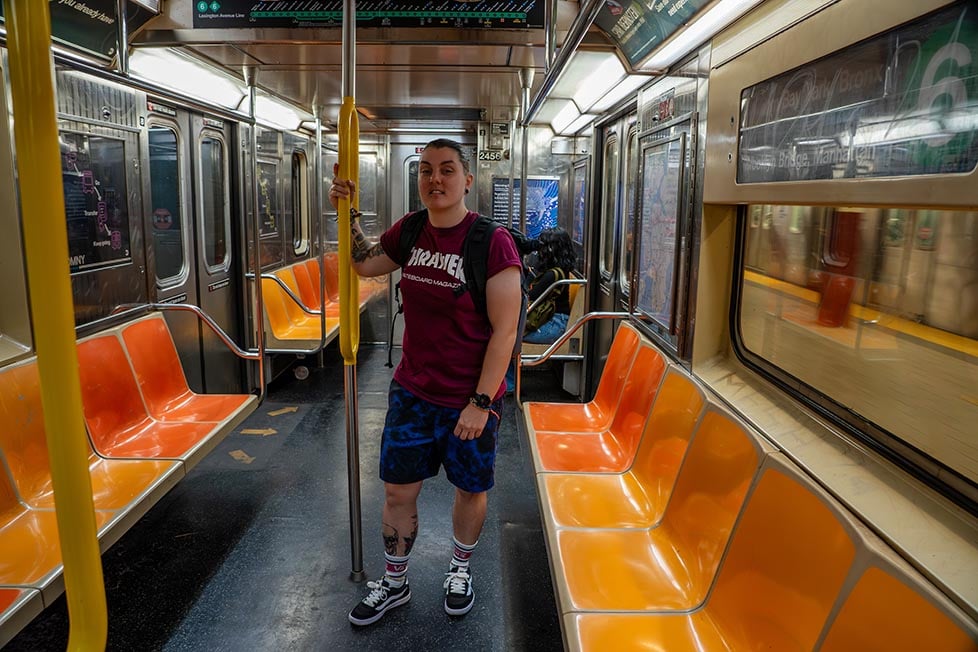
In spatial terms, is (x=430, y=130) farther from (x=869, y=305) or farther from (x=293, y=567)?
(x=869, y=305)

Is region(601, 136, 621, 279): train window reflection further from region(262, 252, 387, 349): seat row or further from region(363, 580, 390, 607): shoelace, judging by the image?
region(363, 580, 390, 607): shoelace

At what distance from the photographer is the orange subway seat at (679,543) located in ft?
6.78

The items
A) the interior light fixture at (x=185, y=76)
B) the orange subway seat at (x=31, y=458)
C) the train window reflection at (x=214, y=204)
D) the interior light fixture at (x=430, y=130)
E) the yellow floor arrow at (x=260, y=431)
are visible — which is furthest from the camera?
the interior light fixture at (x=430, y=130)

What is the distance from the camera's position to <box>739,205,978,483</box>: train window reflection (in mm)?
2322

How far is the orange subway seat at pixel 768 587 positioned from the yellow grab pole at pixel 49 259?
55.1 inches

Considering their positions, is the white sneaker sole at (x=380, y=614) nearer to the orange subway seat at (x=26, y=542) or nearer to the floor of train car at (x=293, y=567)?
the floor of train car at (x=293, y=567)

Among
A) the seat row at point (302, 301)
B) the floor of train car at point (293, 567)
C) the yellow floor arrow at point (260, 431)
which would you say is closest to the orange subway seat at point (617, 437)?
the floor of train car at point (293, 567)

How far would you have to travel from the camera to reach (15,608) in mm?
1926

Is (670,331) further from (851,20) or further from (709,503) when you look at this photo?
(851,20)

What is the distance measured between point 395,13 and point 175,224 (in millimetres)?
2157

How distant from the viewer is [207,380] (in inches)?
200

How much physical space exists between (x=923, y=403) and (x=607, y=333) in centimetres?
272

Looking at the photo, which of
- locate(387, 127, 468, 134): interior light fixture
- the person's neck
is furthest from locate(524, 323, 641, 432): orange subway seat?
locate(387, 127, 468, 134): interior light fixture

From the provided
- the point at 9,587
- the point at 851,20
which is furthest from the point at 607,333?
the point at 9,587
